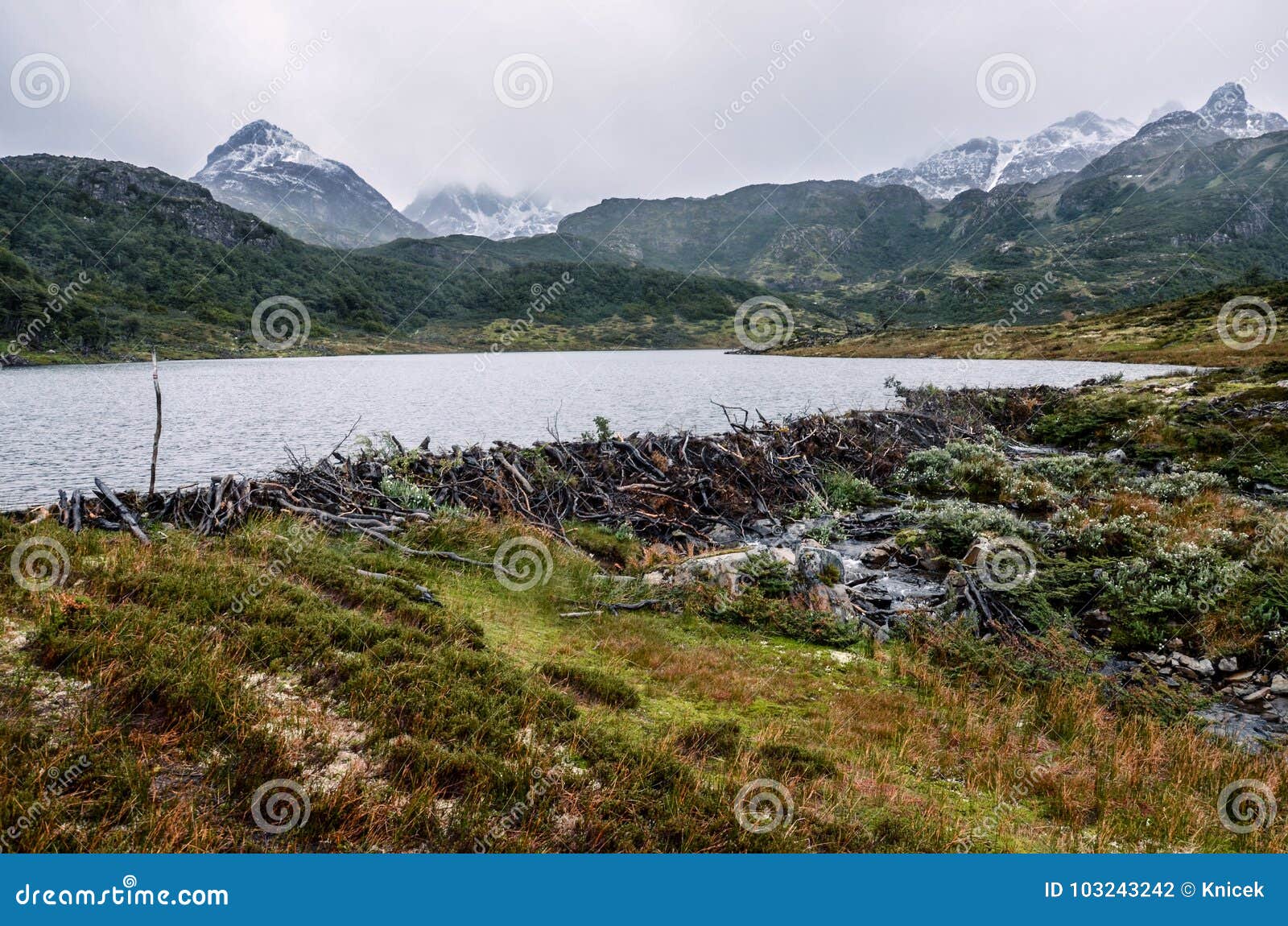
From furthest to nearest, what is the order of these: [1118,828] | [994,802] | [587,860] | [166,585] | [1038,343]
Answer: [1038,343], [166,585], [994,802], [1118,828], [587,860]

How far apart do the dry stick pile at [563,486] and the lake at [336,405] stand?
163 inches

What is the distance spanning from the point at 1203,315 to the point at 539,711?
391 feet

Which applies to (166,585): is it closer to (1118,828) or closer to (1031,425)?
(1118,828)

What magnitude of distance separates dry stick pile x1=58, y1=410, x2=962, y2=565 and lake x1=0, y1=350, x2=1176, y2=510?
4143 mm

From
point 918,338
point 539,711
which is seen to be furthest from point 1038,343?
point 539,711

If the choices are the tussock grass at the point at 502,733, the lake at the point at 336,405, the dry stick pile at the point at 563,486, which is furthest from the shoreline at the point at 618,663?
the lake at the point at 336,405

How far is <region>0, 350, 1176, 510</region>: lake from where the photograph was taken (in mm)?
24156

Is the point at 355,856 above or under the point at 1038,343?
under

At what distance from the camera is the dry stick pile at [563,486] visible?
1316cm

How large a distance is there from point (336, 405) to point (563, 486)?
34149mm

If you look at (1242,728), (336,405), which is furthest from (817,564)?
(336,405)

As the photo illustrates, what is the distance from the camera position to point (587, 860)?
456 centimetres

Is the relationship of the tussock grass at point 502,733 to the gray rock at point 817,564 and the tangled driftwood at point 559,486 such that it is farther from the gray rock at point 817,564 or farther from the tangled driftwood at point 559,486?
the tangled driftwood at point 559,486

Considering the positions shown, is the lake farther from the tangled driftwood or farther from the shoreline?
the shoreline
